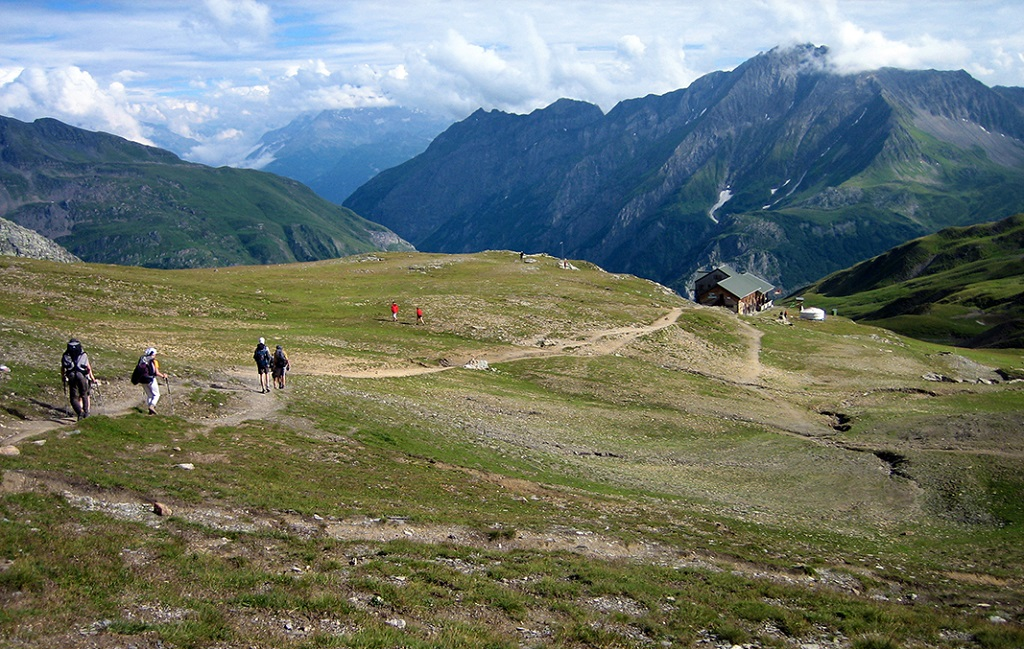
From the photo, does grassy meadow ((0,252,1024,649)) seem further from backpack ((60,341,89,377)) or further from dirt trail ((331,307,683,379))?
backpack ((60,341,89,377))

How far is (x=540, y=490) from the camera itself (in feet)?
105

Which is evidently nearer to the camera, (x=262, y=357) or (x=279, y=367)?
(x=262, y=357)

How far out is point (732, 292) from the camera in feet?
474

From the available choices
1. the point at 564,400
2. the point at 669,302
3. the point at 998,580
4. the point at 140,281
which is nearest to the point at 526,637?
the point at 998,580

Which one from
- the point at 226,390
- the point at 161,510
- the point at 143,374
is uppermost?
the point at 143,374

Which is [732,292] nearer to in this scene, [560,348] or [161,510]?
[560,348]

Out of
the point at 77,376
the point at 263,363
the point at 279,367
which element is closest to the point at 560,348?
the point at 279,367

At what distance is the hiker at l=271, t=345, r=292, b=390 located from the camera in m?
40.0

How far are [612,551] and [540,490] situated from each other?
308 inches

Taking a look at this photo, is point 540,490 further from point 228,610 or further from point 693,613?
point 228,610

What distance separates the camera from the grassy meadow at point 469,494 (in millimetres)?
16281

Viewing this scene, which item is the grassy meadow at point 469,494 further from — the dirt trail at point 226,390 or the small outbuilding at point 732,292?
the small outbuilding at point 732,292

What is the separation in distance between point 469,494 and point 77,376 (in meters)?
17.7

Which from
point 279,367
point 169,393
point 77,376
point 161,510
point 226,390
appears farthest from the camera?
point 279,367
